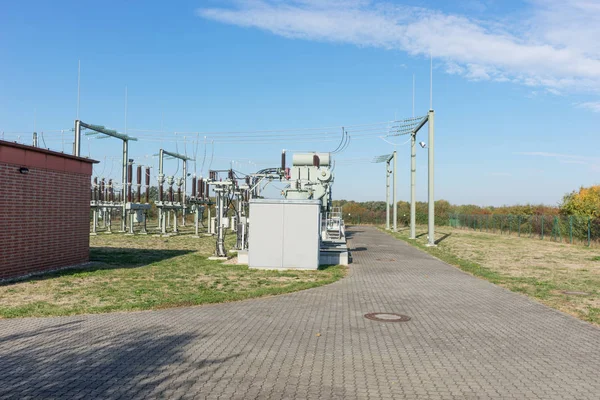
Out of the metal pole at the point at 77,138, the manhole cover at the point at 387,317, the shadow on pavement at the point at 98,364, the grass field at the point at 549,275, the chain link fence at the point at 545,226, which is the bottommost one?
A: the grass field at the point at 549,275

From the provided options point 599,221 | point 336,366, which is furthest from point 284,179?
point 599,221

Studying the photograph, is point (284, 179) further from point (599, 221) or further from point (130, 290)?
point (599, 221)

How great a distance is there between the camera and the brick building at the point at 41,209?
47.1 feet

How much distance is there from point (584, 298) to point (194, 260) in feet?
44.3

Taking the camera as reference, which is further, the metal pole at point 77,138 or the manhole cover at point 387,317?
the metal pole at point 77,138

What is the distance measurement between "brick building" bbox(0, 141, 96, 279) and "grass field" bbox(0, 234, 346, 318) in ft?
2.43

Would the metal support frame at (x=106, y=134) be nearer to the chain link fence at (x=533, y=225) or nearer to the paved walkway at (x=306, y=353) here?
the paved walkway at (x=306, y=353)

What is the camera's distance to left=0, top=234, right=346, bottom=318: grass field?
433 inches

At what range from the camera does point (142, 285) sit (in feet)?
45.7

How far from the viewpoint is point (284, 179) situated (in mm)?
24234

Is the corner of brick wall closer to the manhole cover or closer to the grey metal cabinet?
the grey metal cabinet

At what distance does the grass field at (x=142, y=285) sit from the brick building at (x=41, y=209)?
74 centimetres

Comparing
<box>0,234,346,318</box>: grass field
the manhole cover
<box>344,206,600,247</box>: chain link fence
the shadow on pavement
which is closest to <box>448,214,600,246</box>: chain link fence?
<box>344,206,600,247</box>: chain link fence

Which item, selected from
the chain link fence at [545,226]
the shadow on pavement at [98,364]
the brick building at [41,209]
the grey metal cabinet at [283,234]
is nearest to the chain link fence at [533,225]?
the chain link fence at [545,226]
